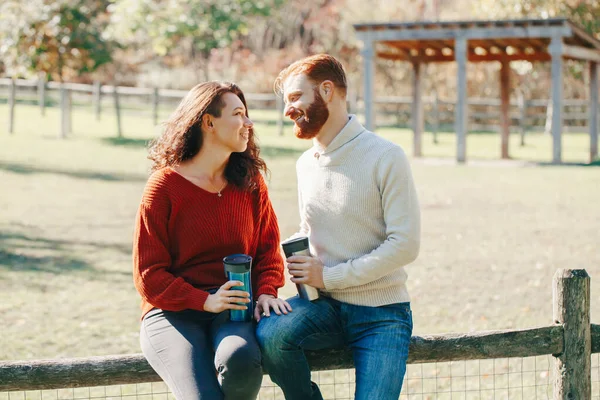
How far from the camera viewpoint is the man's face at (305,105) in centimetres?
349

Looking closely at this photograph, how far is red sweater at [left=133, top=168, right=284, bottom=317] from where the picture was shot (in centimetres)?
336

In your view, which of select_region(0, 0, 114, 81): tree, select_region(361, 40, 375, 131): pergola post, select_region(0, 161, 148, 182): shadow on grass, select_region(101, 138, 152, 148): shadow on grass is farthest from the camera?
select_region(0, 0, 114, 81): tree

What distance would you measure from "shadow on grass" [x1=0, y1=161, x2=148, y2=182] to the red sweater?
12101 millimetres

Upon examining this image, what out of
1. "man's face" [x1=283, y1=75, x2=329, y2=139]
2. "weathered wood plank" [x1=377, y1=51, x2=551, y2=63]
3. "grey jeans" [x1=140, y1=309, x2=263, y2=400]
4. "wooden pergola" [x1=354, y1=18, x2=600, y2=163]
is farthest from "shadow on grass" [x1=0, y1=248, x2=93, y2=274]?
"weathered wood plank" [x1=377, y1=51, x2=551, y2=63]

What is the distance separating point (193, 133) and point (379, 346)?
1.08 metres

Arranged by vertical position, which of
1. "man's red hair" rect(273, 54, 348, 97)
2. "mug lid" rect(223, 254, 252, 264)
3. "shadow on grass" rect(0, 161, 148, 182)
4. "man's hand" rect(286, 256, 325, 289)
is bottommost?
"shadow on grass" rect(0, 161, 148, 182)

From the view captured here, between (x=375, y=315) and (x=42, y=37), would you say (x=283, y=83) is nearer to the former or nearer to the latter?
(x=375, y=315)

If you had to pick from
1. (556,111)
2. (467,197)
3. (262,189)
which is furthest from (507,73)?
(262,189)

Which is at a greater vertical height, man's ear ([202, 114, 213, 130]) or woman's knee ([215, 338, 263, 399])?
man's ear ([202, 114, 213, 130])

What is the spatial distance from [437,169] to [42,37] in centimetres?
1005

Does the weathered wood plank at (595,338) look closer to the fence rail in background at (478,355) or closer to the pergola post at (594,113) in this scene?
the fence rail in background at (478,355)

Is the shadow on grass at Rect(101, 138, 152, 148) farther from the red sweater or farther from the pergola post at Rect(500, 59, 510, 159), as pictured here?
the red sweater

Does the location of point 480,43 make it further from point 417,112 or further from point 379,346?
point 379,346

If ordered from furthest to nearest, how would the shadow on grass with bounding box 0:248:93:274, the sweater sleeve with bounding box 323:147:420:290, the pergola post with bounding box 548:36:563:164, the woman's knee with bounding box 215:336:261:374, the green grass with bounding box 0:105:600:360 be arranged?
the pergola post with bounding box 548:36:563:164, the shadow on grass with bounding box 0:248:93:274, the green grass with bounding box 0:105:600:360, the sweater sleeve with bounding box 323:147:420:290, the woman's knee with bounding box 215:336:261:374
